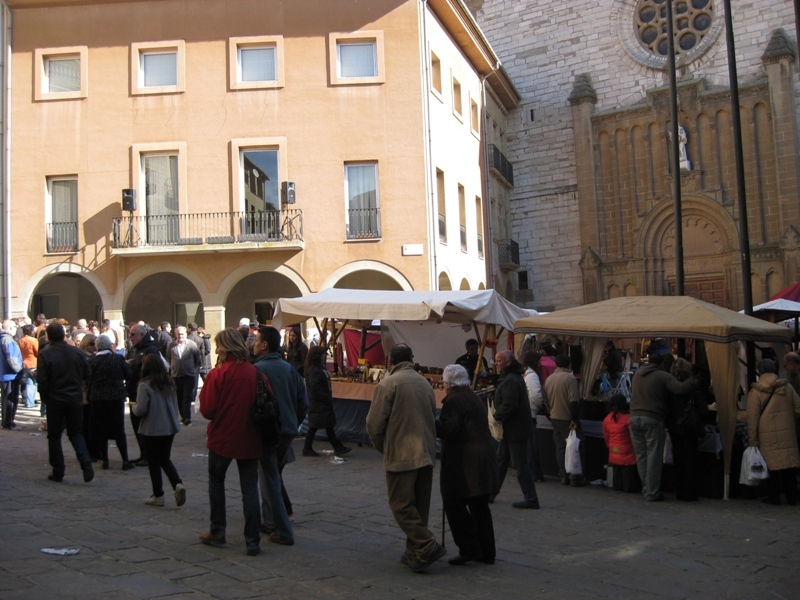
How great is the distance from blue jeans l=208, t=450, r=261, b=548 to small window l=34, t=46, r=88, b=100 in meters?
17.3

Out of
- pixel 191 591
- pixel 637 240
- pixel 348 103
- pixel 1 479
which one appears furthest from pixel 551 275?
pixel 191 591

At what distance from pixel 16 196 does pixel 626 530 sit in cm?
1821

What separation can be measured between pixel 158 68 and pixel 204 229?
4.27 m

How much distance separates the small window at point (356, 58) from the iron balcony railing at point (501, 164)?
8113 millimetres

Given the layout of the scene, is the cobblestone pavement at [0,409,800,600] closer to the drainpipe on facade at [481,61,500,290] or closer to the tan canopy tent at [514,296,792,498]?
the tan canopy tent at [514,296,792,498]

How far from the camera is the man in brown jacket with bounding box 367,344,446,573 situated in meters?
6.34

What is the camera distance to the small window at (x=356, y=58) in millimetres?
21516

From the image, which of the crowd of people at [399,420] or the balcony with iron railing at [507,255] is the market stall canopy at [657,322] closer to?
the crowd of people at [399,420]

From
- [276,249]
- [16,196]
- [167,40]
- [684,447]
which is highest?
[167,40]

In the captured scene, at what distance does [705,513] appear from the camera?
9.08 m

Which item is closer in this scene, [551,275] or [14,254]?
[14,254]

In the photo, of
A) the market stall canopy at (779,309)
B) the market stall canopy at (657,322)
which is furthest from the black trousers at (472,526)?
the market stall canopy at (779,309)

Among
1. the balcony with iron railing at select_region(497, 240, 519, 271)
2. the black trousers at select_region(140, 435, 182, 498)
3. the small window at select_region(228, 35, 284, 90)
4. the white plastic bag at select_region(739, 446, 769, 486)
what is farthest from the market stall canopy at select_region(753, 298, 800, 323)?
the balcony with iron railing at select_region(497, 240, 519, 271)

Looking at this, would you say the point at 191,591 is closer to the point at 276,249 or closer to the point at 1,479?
the point at 1,479
